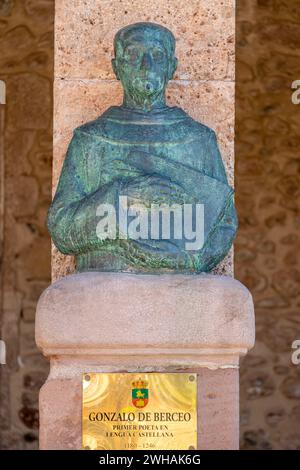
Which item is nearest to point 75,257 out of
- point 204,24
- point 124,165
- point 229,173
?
point 124,165

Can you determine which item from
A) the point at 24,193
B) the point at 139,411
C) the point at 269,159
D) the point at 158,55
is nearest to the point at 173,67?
the point at 158,55

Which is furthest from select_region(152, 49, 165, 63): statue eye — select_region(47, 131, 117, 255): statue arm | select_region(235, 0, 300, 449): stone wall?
select_region(235, 0, 300, 449): stone wall

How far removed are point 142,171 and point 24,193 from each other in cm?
394

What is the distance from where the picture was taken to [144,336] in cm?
458

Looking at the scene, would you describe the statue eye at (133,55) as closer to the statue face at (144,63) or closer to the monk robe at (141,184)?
the statue face at (144,63)

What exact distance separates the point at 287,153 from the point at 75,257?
392 cm

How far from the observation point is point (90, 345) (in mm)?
4594

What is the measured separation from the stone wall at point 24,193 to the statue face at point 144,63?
3744 millimetres

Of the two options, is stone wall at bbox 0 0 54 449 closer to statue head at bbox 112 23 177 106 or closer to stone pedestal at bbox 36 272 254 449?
statue head at bbox 112 23 177 106

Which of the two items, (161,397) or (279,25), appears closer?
(161,397)

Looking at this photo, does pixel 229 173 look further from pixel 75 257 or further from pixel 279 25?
pixel 279 25

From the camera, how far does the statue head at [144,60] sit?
16.2 feet

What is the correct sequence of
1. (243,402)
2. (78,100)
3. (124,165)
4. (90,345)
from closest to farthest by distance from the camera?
1. (90,345)
2. (124,165)
3. (78,100)
4. (243,402)

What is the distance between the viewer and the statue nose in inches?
194
